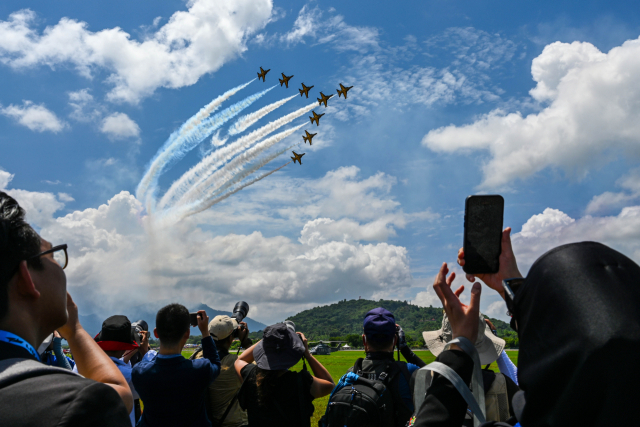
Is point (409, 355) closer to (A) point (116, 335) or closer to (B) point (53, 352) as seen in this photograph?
(A) point (116, 335)

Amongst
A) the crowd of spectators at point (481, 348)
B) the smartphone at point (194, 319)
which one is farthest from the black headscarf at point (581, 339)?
the smartphone at point (194, 319)

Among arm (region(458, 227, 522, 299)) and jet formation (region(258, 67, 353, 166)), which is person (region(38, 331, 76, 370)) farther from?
jet formation (region(258, 67, 353, 166))

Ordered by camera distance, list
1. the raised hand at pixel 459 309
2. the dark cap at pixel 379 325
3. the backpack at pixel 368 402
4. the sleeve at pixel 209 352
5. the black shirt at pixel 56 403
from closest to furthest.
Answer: the black shirt at pixel 56 403, the raised hand at pixel 459 309, the backpack at pixel 368 402, the dark cap at pixel 379 325, the sleeve at pixel 209 352

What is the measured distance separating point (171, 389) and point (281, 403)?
5.20 feet

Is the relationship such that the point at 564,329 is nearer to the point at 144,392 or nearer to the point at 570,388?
the point at 570,388

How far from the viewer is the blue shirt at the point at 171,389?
5594 mm

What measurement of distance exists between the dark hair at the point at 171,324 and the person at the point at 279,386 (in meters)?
1.18

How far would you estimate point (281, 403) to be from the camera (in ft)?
18.6

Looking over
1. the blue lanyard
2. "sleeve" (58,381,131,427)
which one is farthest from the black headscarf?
the blue lanyard

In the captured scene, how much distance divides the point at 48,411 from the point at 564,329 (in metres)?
2.37

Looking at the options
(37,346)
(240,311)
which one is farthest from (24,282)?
(240,311)

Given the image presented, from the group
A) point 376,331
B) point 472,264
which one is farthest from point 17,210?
point 376,331

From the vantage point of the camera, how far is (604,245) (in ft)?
6.16

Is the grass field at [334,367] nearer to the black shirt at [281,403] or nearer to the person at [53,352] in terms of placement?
the black shirt at [281,403]
